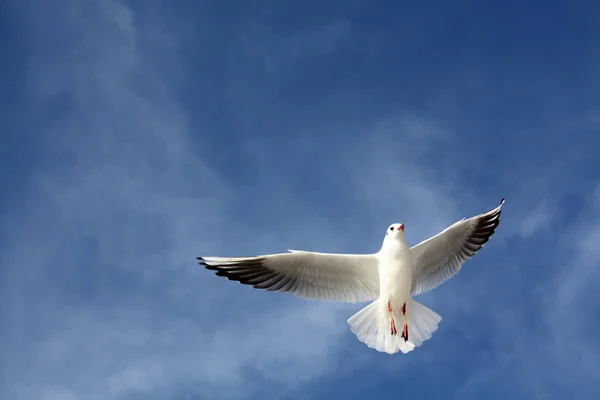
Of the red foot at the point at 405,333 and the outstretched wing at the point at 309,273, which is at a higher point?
the outstretched wing at the point at 309,273

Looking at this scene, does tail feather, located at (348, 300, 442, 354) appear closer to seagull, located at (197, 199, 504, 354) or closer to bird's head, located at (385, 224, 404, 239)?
seagull, located at (197, 199, 504, 354)

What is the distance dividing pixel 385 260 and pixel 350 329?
1143 mm

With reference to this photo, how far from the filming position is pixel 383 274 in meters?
10.2

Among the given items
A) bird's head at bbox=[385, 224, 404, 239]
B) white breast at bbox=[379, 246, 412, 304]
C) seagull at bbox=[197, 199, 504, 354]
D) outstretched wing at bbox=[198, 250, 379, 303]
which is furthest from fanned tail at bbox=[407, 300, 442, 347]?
bird's head at bbox=[385, 224, 404, 239]

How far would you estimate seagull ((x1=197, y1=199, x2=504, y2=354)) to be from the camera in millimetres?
10148

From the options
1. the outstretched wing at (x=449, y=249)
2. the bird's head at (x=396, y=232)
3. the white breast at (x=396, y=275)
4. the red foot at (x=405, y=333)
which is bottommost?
the red foot at (x=405, y=333)

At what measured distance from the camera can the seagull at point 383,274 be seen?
1015 centimetres

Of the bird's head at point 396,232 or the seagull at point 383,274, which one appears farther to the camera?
the bird's head at point 396,232

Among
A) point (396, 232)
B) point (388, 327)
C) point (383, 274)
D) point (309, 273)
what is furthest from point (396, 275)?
point (309, 273)

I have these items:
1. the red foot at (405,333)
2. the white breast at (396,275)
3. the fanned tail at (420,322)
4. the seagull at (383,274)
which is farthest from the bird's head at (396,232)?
the red foot at (405,333)

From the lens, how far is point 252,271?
33.6 feet

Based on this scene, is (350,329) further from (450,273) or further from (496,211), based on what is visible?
(496,211)

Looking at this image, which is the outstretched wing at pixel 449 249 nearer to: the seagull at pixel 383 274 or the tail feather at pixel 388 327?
the seagull at pixel 383 274

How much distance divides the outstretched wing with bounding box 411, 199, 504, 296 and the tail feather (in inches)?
16.2
